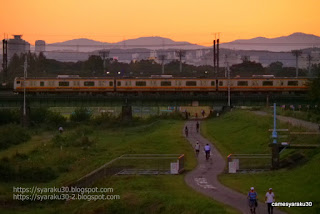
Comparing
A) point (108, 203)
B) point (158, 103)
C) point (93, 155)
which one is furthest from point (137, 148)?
point (158, 103)

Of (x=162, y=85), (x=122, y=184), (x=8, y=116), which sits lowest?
(x=8, y=116)

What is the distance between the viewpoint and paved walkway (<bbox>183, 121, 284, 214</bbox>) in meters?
25.1

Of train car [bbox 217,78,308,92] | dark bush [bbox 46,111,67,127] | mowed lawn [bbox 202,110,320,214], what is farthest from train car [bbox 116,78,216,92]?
mowed lawn [bbox 202,110,320,214]

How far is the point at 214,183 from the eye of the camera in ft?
99.7

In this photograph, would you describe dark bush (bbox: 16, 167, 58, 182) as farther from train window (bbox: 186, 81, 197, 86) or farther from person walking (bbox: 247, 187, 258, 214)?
train window (bbox: 186, 81, 197, 86)

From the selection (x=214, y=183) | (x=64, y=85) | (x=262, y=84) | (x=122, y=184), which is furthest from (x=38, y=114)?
(x=214, y=183)

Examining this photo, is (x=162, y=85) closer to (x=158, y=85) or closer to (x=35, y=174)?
(x=158, y=85)

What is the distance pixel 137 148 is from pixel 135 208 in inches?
918

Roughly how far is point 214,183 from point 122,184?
4.53 m

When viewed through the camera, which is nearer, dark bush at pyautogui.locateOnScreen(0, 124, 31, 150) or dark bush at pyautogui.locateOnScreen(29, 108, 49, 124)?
dark bush at pyautogui.locateOnScreen(0, 124, 31, 150)

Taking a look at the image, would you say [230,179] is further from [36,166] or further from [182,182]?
[36,166]

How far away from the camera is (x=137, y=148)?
49.7 meters

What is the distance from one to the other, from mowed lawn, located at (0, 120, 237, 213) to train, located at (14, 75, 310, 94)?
32053 mm

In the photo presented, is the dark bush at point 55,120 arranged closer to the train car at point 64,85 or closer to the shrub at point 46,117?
the shrub at point 46,117
